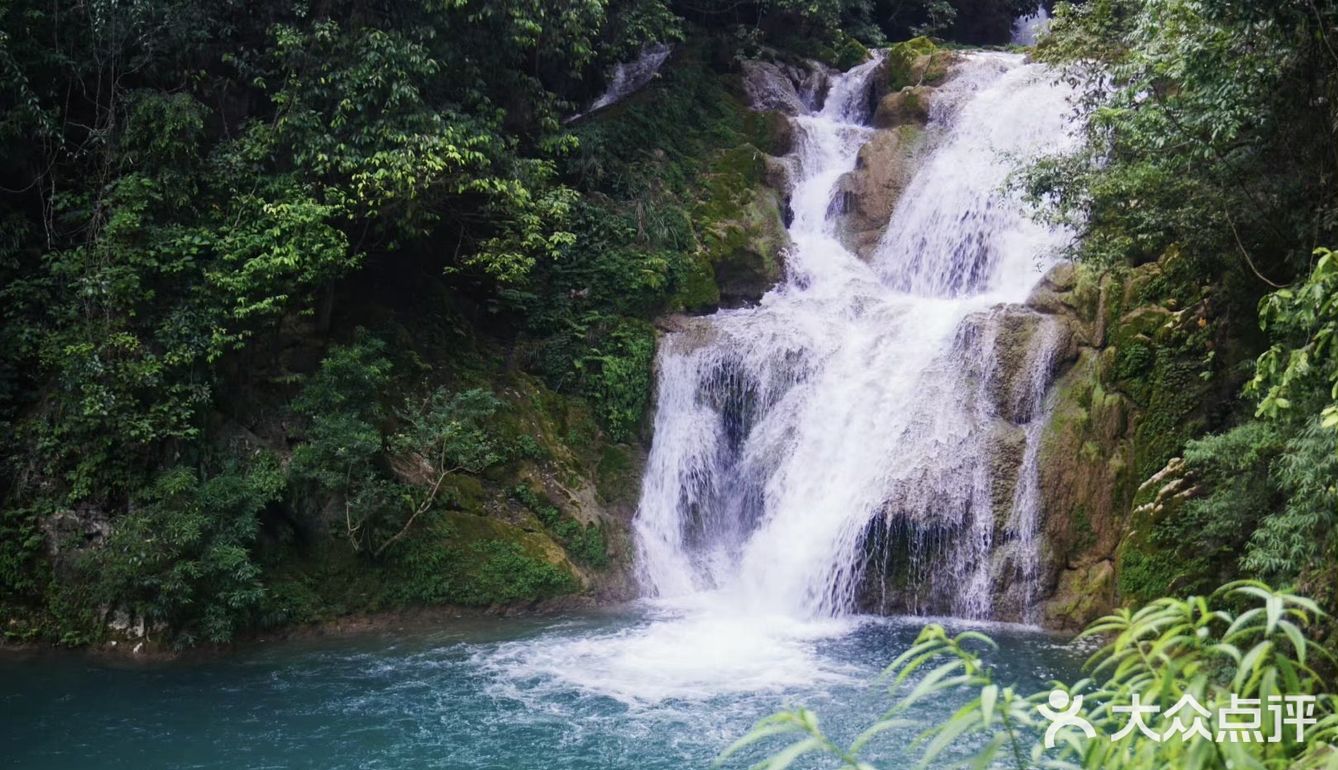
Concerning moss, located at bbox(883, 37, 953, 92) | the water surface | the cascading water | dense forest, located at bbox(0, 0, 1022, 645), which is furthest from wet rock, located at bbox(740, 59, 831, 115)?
the water surface

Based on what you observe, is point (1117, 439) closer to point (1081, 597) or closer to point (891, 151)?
point (1081, 597)

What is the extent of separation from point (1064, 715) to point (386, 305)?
13414 millimetres

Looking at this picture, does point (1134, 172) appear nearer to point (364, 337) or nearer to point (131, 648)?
point (364, 337)

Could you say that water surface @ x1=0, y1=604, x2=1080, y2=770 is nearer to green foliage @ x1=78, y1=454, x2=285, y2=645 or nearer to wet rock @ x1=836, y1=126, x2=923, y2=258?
green foliage @ x1=78, y1=454, x2=285, y2=645

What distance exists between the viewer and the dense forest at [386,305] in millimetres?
9930

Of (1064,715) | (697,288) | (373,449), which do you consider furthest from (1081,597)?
(1064,715)

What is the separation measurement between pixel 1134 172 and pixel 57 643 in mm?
12602

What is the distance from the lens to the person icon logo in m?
2.44

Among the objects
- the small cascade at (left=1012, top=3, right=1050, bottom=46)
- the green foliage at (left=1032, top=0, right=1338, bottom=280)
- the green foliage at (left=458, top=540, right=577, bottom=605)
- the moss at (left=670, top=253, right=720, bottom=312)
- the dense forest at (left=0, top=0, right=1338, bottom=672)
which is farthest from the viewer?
the small cascade at (left=1012, top=3, right=1050, bottom=46)

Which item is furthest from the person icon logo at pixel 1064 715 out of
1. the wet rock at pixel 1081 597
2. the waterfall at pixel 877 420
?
the waterfall at pixel 877 420

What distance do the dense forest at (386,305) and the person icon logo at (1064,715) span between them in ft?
22.0

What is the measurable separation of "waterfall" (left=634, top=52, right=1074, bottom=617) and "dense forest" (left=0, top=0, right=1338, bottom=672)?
871 millimetres

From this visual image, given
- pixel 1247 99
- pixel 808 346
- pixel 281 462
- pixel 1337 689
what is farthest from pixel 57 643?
pixel 1247 99

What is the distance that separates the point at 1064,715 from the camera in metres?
2.45
